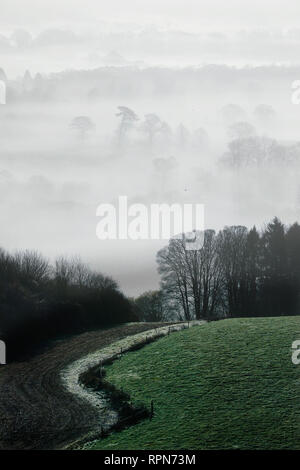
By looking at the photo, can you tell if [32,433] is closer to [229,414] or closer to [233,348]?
[229,414]

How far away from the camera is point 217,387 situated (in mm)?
51000

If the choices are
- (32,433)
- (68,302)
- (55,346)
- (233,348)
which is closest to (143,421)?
(32,433)

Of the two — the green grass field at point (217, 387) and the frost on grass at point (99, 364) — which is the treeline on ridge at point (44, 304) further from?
the green grass field at point (217, 387)

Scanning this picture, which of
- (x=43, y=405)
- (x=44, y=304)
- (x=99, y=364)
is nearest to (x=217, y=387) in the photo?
(x=43, y=405)

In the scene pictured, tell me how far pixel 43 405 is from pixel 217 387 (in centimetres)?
1502

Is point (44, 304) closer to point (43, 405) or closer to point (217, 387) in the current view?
point (43, 405)

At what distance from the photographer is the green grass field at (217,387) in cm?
4081

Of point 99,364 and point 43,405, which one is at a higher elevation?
point 99,364

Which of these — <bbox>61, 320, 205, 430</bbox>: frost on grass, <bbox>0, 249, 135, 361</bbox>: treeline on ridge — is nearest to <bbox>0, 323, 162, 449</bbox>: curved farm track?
<bbox>61, 320, 205, 430</bbox>: frost on grass

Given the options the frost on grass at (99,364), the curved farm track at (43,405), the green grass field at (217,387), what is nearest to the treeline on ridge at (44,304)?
the curved farm track at (43,405)

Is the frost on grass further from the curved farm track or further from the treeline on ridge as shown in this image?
the treeline on ridge

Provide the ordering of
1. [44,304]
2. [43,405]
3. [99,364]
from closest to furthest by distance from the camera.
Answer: [43,405] < [99,364] < [44,304]

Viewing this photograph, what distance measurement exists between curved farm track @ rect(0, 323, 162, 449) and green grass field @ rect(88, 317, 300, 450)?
4.27 meters

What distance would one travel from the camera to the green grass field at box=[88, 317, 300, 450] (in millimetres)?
40812
